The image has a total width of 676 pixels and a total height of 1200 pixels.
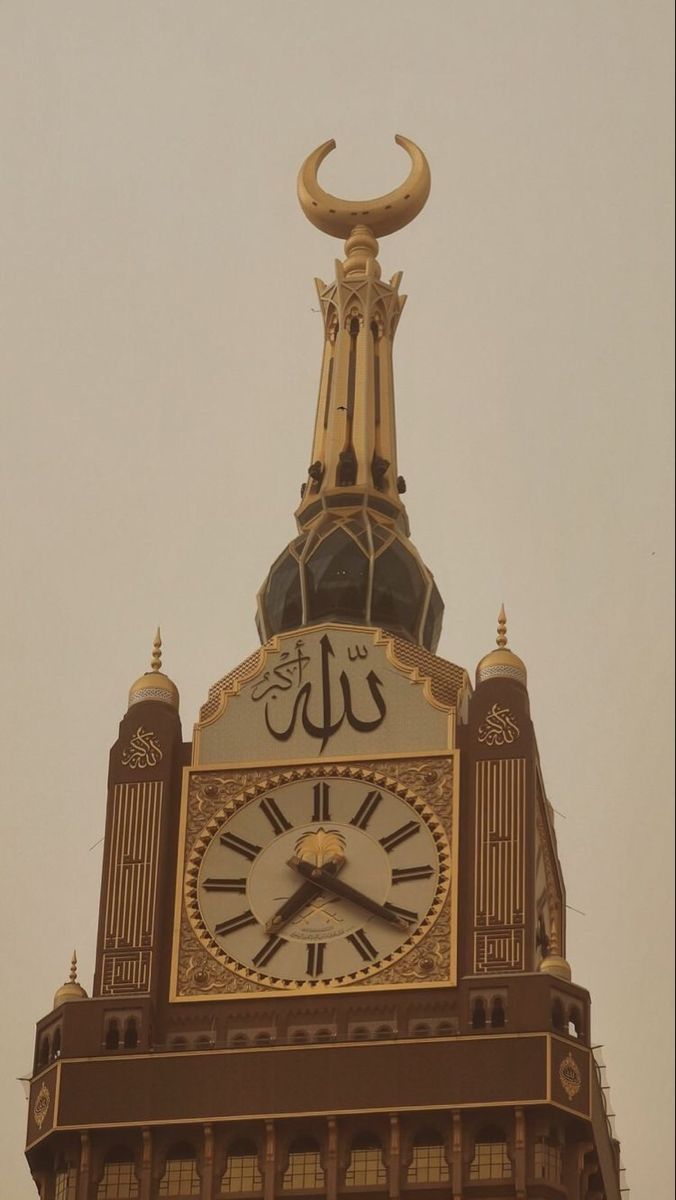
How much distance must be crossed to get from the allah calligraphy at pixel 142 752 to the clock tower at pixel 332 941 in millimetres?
57

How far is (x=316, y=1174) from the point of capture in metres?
63.7

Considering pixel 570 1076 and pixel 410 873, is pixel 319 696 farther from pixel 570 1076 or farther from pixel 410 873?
pixel 570 1076

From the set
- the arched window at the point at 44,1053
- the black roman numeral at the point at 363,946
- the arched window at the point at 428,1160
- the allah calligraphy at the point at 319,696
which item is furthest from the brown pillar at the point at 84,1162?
the allah calligraphy at the point at 319,696

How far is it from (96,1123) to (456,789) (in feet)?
22.8

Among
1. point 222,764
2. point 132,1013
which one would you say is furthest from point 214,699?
point 132,1013

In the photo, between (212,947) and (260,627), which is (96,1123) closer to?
(212,947)

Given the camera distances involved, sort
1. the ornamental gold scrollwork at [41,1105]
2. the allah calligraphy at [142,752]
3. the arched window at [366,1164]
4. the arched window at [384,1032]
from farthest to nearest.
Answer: the allah calligraphy at [142,752], the ornamental gold scrollwork at [41,1105], the arched window at [384,1032], the arched window at [366,1164]

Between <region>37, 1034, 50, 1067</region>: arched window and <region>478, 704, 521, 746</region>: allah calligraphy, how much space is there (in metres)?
7.26

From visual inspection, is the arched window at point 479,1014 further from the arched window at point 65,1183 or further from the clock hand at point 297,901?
the arched window at point 65,1183

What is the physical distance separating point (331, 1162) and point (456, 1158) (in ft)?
5.41

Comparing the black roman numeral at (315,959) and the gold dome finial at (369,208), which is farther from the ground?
the gold dome finial at (369,208)

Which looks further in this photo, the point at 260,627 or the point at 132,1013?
the point at 260,627

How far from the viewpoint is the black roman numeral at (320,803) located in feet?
220

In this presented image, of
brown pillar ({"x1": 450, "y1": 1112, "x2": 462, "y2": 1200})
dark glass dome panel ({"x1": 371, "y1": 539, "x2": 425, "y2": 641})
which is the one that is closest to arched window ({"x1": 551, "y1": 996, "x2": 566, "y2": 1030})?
brown pillar ({"x1": 450, "y1": 1112, "x2": 462, "y2": 1200})
